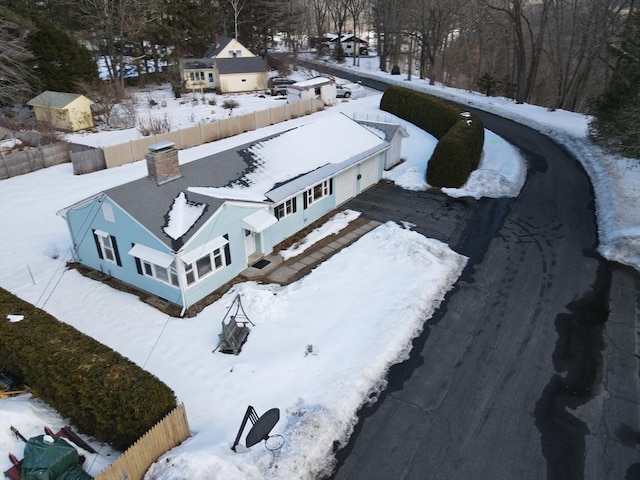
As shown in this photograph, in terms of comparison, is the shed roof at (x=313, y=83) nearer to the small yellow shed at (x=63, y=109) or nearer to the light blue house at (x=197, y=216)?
the small yellow shed at (x=63, y=109)

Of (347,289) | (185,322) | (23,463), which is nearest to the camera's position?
(23,463)

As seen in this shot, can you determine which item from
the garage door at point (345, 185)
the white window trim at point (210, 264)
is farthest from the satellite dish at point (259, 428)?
the garage door at point (345, 185)

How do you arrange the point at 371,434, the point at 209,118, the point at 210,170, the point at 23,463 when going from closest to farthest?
1. the point at 23,463
2. the point at 371,434
3. the point at 210,170
4. the point at 209,118

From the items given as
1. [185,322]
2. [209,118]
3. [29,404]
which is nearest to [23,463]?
[29,404]

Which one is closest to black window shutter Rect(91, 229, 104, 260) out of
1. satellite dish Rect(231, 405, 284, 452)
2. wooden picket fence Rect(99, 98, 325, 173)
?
satellite dish Rect(231, 405, 284, 452)

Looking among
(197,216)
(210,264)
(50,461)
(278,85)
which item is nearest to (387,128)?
(197,216)

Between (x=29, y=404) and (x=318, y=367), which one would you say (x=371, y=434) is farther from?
(x=29, y=404)

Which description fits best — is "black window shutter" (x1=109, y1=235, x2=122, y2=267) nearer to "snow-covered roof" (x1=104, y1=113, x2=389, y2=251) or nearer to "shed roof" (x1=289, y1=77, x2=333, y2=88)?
"snow-covered roof" (x1=104, y1=113, x2=389, y2=251)
